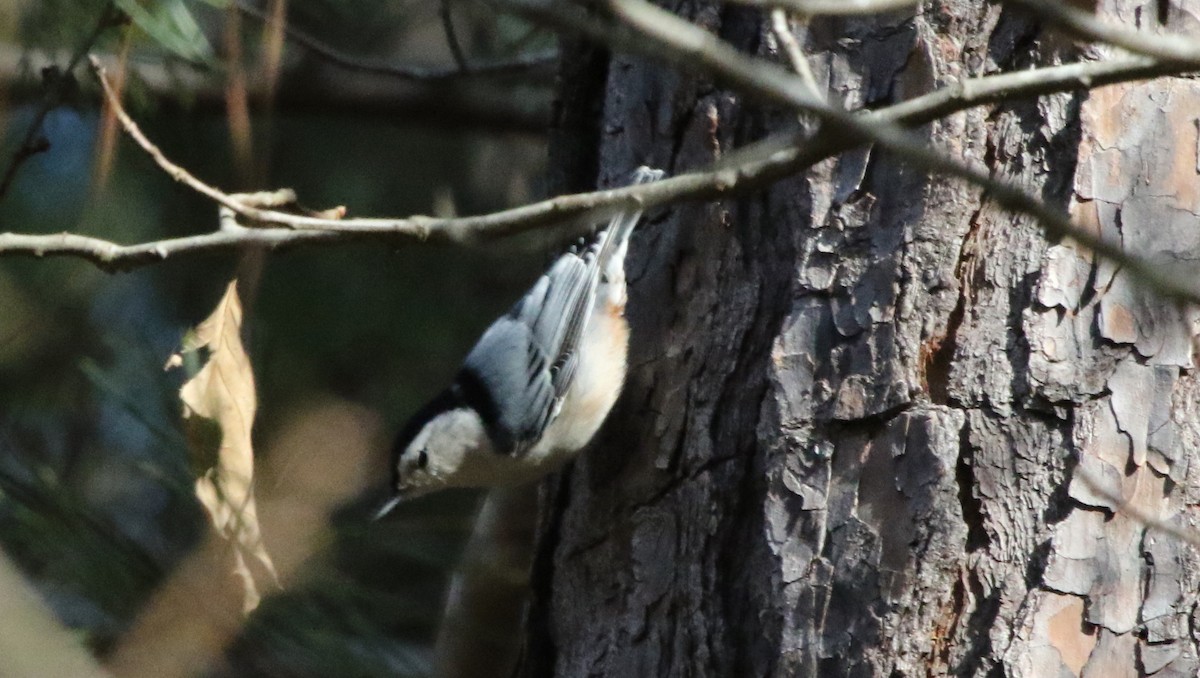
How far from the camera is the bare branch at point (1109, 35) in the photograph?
0.84m

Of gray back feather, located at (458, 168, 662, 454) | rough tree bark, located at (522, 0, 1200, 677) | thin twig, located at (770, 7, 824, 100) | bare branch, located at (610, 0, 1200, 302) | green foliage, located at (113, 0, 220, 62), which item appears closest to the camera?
bare branch, located at (610, 0, 1200, 302)

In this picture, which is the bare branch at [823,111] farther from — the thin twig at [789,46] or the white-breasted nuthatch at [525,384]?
the white-breasted nuthatch at [525,384]

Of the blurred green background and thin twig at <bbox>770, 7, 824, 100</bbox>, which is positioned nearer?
thin twig at <bbox>770, 7, 824, 100</bbox>

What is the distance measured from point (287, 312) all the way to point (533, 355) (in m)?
1.14

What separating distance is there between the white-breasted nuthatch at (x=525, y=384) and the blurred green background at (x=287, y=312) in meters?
0.20

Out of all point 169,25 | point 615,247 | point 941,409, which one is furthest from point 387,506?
point 941,409

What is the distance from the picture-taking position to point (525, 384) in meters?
2.47

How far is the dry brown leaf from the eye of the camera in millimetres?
1660

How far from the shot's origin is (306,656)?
2.62 meters

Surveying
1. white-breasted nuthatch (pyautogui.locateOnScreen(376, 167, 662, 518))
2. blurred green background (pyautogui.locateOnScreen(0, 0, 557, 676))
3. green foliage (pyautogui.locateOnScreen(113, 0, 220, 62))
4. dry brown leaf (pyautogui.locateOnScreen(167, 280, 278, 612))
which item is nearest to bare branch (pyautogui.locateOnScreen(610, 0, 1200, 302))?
dry brown leaf (pyautogui.locateOnScreen(167, 280, 278, 612))

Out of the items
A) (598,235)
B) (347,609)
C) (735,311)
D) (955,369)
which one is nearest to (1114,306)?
(955,369)

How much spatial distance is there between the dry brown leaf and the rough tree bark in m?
0.56

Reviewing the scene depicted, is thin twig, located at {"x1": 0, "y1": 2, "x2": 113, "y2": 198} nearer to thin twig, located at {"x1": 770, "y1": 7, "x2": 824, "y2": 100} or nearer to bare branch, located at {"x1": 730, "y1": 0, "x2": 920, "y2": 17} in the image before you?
thin twig, located at {"x1": 770, "y1": 7, "x2": 824, "y2": 100}

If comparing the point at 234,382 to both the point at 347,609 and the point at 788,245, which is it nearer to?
the point at 788,245
